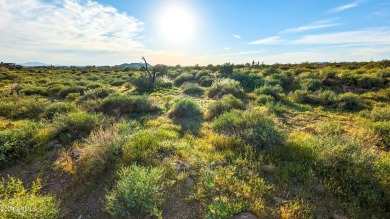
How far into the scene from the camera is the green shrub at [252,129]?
5.75 m

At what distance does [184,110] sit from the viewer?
380 inches

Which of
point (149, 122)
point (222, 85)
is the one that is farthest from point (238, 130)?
point (222, 85)

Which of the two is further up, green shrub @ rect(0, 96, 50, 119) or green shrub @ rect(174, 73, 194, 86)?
green shrub @ rect(174, 73, 194, 86)

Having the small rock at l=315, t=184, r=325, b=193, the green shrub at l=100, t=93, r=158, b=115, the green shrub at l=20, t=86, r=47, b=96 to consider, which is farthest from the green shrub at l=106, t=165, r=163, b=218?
the green shrub at l=20, t=86, r=47, b=96

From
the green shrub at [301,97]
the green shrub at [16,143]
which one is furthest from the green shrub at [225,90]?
the green shrub at [16,143]

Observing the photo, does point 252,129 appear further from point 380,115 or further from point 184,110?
point 380,115

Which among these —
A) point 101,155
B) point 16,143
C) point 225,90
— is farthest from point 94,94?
point 101,155

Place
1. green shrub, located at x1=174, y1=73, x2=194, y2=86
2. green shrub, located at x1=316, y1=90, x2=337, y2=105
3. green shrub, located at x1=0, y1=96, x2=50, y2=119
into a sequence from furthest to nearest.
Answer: green shrub, located at x1=174, y1=73, x2=194, y2=86, green shrub, located at x1=316, y1=90, x2=337, y2=105, green shrub, located at x1=0, y1=96, x2=50, y2=119

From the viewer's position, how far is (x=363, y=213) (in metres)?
3.66

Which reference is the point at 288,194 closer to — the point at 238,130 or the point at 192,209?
the point at 192,209

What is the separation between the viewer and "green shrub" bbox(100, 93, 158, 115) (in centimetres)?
995

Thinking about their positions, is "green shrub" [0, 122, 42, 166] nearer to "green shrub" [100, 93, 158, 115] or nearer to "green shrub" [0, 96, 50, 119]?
"green shrub" [0, 96, 50, 119]

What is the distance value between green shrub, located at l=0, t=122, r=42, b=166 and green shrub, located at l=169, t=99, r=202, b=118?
4946 mm

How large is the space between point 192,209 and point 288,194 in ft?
5.82
